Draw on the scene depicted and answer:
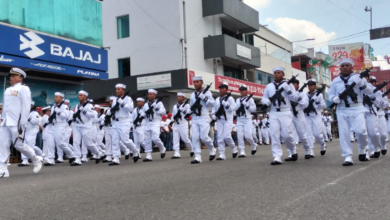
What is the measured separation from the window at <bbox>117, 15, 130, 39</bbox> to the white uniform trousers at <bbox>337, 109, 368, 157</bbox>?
2409 cm

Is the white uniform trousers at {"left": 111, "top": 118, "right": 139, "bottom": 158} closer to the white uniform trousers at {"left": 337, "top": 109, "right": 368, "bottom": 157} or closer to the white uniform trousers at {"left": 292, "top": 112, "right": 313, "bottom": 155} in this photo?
the white uniform trousers at {"left": 292, "top": 112, "right": 313, "bottom": 155}

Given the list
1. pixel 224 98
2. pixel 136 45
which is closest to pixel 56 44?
pixel 224 98

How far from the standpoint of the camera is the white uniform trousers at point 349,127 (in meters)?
8.41

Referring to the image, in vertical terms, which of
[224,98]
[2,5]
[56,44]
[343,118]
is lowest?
[343,118]

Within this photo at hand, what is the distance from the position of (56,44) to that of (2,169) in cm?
981

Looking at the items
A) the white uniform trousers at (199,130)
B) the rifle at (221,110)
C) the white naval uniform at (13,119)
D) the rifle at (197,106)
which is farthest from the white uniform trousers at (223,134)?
the white naval uniform at (13,119)

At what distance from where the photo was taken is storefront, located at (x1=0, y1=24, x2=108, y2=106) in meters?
15.6

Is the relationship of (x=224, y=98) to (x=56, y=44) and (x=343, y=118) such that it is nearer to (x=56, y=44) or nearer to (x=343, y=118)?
(x=343, y=118)

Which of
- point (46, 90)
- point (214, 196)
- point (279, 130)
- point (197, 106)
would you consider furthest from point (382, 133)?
point (46, 90)

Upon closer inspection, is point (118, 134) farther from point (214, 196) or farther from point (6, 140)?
point (214, 196)

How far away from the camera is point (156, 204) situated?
510 centimetres

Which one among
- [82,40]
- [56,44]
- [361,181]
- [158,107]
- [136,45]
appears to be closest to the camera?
[361,181]

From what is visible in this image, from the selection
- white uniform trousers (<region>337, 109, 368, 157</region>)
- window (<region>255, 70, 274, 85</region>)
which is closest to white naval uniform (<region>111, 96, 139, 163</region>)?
white uniform trousers (<region>337, 109, 368, 157</region>)

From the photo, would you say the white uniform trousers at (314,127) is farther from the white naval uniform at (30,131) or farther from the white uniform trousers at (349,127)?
the white naval uniform at (30,131)
